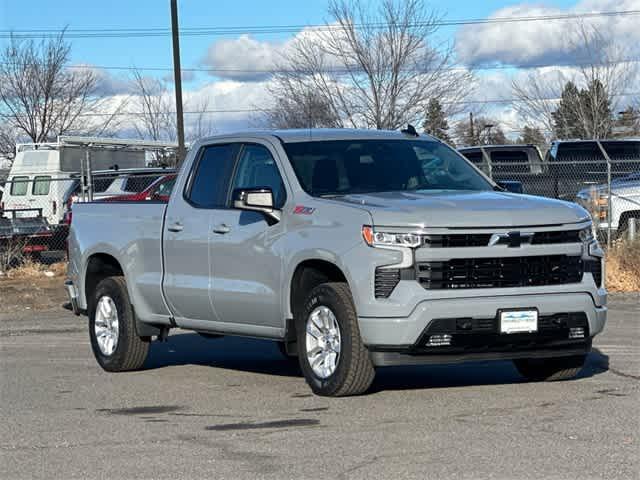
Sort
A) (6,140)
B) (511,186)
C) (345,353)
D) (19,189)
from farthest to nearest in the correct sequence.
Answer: (6,140), (19,189), (511,186), (345,353)

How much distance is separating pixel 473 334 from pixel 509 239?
2.25ft

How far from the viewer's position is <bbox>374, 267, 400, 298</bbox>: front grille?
27.4ft

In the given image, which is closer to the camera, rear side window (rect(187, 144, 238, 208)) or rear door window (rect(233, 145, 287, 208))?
rear door window (rect(233, 145, 287, 208))

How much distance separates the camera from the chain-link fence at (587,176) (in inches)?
830

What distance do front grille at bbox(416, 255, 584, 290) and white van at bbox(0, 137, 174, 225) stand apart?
70.3 feet

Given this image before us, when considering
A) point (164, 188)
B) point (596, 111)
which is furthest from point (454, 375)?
point (596, 111)

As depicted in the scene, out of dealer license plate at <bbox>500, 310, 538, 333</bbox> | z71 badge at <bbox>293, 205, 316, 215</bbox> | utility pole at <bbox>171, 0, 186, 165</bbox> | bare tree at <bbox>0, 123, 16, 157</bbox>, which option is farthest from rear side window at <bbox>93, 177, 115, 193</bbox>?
bare tree at <bbox>0, 123, 16, 157</bbox>

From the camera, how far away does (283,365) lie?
11312 mm

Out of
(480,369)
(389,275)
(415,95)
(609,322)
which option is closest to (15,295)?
(609,322)

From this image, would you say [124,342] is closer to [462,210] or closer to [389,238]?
[389,238]

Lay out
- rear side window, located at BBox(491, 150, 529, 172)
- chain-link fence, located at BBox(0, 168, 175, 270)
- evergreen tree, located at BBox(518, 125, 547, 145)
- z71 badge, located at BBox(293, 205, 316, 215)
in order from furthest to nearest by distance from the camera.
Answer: evergreen tree, located at BBox(518, 125, 547, 145) < rear side window, located at BBox(491, 150, 529, 172) < chain-link fence, located at BBox(0, 168, 175, 270) < z71 badge, located at BBox(293, 205, 316, 215)

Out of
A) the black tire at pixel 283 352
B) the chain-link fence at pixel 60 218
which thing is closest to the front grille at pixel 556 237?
the black tire at pixel 283 352

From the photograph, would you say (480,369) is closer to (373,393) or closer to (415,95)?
(373,393)

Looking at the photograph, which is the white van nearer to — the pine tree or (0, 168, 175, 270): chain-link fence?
(0, 168, 175, 270): chain-link fence
